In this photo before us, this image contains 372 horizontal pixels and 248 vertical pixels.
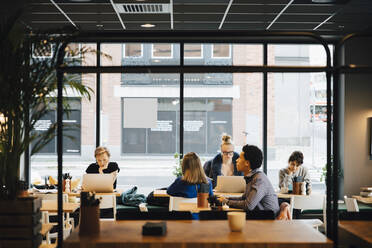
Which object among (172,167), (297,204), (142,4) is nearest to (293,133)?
(172,167)

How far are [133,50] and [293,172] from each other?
12.2ft

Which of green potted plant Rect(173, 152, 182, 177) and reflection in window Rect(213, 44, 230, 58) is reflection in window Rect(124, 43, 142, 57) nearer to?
reflection in window Rect(213, 44, 230, 58)

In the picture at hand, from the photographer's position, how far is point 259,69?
10.4 feet

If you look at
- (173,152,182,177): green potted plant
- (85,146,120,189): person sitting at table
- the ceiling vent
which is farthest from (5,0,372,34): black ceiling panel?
(173,152,182,177): green potted plant

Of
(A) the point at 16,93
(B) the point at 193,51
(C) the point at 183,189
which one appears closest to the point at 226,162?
(C) the point at 183,189

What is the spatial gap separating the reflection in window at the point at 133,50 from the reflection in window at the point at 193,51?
0.86 metres

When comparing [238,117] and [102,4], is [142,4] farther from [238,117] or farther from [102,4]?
[238,117]

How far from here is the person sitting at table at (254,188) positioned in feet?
14.3

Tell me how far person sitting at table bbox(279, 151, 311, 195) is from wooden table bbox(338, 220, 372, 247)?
3.17 metres

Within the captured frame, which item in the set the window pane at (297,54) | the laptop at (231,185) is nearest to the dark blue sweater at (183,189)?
the laptop at (231,185)

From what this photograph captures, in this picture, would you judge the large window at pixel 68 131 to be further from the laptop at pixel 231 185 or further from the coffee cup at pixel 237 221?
the coffee cup at pixel 237 221

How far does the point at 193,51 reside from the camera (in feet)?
28.3

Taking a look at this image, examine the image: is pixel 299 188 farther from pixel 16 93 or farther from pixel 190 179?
pixel 16 93

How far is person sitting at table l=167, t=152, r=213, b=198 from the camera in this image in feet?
17.8
